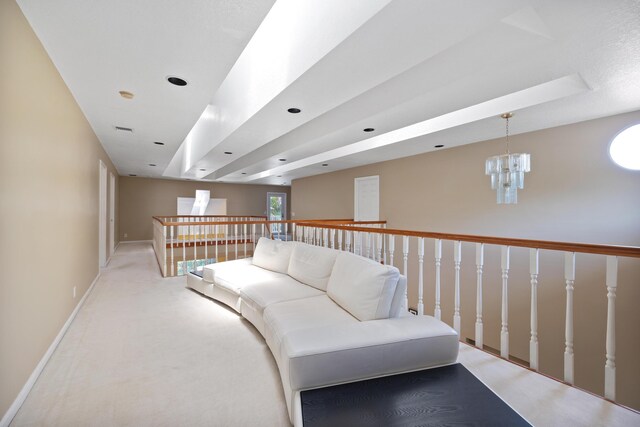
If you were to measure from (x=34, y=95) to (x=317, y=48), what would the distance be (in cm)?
201

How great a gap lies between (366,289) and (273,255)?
1813 mm

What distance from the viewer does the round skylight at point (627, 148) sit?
326cm

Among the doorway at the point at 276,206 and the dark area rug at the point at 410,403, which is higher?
the doorway at the point at 276,206

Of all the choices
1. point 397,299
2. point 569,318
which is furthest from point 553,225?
point 397,299

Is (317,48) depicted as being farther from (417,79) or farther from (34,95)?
(34,95)

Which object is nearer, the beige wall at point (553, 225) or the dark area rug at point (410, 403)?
the dark area rug at point (410, 403)

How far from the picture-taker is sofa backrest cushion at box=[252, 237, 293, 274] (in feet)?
11.2

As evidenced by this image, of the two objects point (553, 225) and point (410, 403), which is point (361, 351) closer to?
point (410, 403)

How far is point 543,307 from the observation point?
3.85 metres

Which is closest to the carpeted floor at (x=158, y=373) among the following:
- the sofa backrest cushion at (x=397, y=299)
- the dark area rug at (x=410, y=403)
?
the dark area rug at (x=410, y=403)

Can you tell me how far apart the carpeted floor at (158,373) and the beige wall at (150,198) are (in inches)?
302

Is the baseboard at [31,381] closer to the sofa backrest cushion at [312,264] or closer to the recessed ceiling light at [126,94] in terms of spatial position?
the sofa backrest cushion at [312,264]

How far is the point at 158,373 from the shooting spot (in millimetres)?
2012

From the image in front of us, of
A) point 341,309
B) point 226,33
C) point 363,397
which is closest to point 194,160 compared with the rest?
point 226,33
